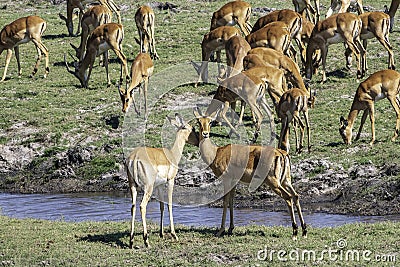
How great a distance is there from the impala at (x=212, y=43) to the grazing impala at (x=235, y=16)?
1.94 metres

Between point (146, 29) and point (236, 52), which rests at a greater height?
point (146, 29)

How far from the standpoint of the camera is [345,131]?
50.7 ft

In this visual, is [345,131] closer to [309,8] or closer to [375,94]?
[375,94]

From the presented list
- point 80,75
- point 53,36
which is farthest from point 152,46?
point 53,36

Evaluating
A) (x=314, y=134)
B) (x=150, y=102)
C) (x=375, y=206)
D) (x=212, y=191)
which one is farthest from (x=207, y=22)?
(x=375, y=206)

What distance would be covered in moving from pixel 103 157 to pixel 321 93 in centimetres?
558

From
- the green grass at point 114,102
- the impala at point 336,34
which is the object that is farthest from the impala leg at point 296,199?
the impala at point 336,34

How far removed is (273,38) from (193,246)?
905 cm

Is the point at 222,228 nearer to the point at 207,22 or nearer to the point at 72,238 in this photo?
the point at 72,238

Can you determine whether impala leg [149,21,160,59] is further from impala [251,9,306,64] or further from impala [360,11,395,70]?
impala [360,11,395,70]

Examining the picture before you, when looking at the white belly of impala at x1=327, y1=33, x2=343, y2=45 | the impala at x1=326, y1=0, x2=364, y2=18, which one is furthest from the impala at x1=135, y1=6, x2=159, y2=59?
the impala at x1=326, y1=0, x2=364, y2=18

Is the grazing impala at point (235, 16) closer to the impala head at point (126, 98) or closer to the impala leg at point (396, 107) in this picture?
the impala head at point (126, 98)

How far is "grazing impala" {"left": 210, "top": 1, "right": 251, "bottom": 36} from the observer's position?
21.2 meters

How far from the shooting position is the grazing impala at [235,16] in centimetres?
2125
